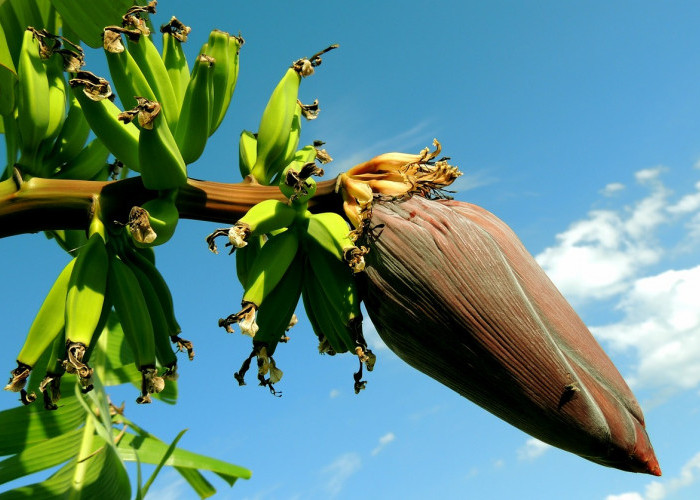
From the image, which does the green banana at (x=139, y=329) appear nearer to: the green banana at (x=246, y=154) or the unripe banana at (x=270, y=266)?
the unripe banana at (x=270, y=266)

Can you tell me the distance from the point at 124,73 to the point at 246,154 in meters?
0.29

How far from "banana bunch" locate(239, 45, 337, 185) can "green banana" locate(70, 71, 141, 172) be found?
24cm

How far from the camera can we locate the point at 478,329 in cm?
99

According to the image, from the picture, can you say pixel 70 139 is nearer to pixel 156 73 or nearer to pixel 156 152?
pixel 156 73

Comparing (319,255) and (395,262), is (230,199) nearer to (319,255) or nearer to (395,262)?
(319,255)

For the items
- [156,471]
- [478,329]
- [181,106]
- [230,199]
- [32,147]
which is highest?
[181,106]

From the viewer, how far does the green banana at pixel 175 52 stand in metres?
1.34

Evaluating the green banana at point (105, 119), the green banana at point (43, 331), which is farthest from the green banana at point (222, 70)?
the green banana at point (43, 331)

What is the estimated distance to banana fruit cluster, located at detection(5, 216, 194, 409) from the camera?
1.03m

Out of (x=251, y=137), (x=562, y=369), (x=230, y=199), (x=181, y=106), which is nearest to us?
(x=562, y=369)

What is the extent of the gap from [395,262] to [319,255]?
0.16 metres

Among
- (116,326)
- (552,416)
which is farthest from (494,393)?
(116,326)

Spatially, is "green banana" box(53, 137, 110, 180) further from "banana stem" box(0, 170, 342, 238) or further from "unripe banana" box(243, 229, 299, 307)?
"unripe banana" box(243, 229, 299, 307)

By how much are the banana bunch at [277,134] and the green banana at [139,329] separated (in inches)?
13.0
